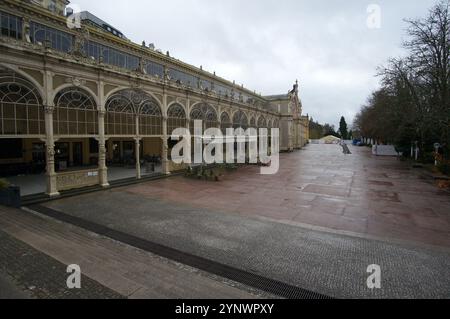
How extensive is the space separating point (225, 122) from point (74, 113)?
58.7 ft

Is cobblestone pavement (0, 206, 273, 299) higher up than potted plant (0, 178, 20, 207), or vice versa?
potted plant (0, 178, 20, 207)

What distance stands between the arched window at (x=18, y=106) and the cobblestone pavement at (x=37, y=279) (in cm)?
784

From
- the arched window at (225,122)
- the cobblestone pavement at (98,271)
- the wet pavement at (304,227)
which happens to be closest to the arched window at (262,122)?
the arched window at (225,122)

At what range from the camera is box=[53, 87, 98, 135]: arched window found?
520 inches

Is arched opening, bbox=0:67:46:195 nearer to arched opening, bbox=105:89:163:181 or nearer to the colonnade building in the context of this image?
the colonnade building

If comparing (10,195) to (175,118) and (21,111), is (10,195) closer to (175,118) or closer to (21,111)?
(21,111)

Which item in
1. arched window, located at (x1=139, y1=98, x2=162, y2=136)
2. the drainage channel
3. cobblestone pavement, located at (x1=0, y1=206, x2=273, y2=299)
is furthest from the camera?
arched window, located at (x1=139, y1=98, x2=162, y2=136)

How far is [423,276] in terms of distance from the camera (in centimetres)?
577

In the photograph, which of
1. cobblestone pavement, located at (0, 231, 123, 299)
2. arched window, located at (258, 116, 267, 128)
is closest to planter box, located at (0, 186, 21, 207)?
cobblestone pavement, located at (0, 231, 123, 299)

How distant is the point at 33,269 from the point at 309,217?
8.80 meters

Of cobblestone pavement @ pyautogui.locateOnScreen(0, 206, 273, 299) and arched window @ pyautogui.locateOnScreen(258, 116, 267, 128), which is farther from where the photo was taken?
arched window @ pyautogui.locateOnScreen(258, 116, 267, 128)

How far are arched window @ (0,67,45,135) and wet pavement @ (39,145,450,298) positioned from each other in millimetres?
3978

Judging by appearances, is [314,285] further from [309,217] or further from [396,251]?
[309,217]

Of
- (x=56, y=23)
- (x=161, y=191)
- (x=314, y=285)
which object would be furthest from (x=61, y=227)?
(x=56, y=23)
